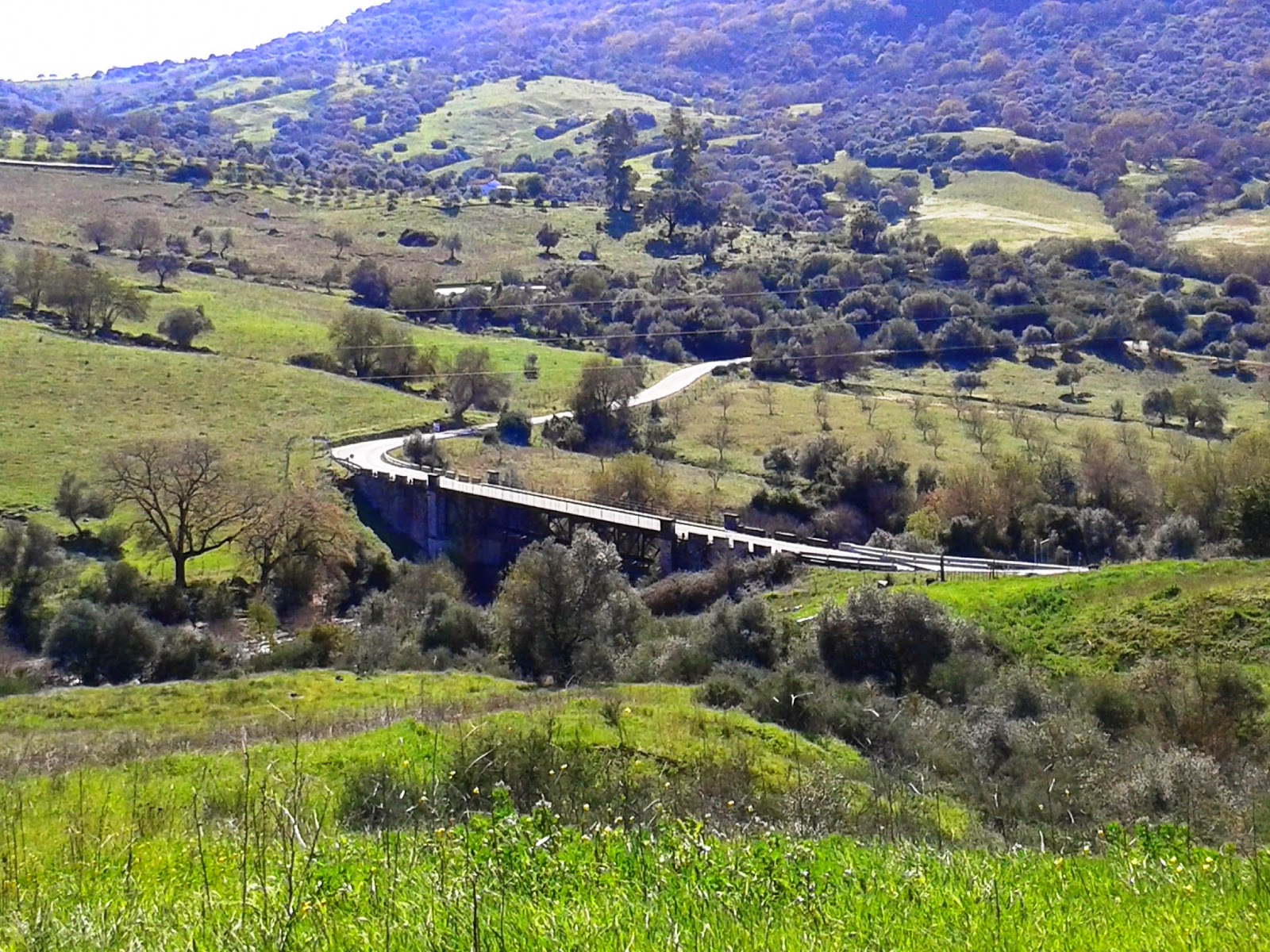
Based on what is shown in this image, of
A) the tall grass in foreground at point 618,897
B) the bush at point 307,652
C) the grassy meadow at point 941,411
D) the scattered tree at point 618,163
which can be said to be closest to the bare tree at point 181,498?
the bush at point 307,652

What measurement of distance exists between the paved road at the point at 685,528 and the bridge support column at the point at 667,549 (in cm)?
25

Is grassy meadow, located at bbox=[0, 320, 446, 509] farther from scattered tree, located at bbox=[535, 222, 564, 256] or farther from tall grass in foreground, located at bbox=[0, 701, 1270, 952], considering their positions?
scattered tree, located at bbox=[535, 222, 564, 256]

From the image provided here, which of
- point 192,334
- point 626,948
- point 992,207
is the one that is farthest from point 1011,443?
point 992,207

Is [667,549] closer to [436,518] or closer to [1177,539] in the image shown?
[436,518]

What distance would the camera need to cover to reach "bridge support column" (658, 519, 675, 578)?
35.2 meters

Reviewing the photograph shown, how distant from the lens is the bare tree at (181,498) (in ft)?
111

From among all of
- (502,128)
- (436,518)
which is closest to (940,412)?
(436,518)

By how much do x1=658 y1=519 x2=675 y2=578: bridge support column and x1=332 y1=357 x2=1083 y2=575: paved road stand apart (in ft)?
0.82

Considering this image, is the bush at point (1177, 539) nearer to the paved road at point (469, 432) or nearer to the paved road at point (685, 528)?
the paved road at point (685, 528)

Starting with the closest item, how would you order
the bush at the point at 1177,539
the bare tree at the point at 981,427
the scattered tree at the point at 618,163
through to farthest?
1. the bush at the point at 1177,539
2. the bare tree at the point at 981,427
3. the scattered tree at the point at 618,163

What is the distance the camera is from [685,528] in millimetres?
36312

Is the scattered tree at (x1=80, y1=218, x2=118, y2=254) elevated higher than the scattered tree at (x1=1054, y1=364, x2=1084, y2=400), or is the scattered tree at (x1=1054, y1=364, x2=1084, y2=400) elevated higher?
the scattered tree at (x1=80, y1=218, x2=118, y2=254)

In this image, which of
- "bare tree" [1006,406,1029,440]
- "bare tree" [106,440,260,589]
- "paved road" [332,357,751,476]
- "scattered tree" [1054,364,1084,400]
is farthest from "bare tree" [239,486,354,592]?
"scattered tree" [1054,364,1084,400]

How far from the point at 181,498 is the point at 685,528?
14.4 m
